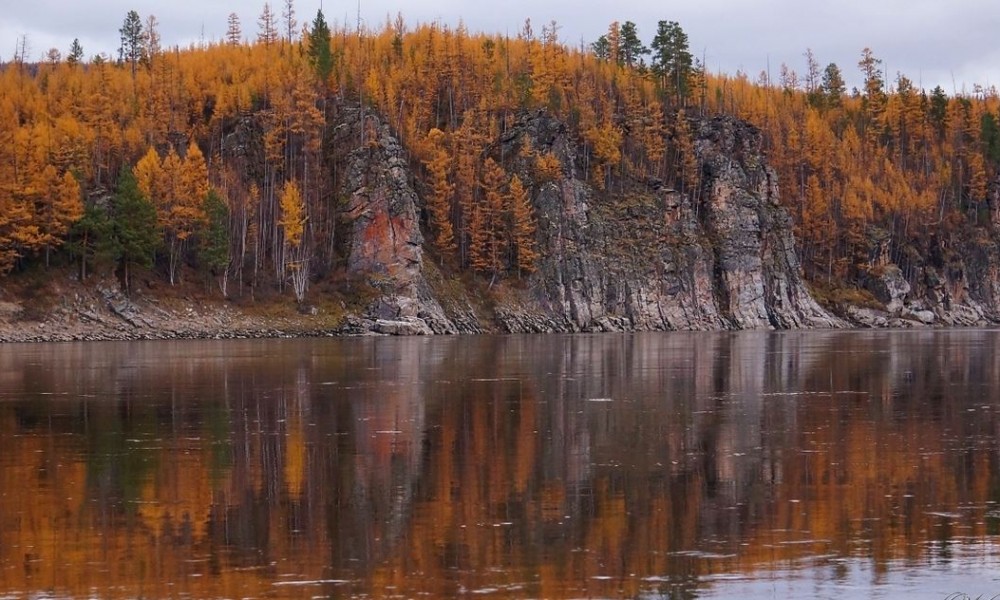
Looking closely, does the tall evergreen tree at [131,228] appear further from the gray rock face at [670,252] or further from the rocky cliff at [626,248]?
the gray rock face at [670,252]

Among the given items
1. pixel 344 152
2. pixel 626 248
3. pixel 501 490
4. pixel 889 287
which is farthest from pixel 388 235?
pixel 501 490

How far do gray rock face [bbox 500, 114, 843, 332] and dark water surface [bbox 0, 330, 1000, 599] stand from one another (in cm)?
9020

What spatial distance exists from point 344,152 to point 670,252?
3987 cm

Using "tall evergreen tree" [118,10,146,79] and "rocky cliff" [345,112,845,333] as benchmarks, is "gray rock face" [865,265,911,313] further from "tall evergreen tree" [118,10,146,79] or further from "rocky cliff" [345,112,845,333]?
"tall evergreen tree" [118,10,146,79]

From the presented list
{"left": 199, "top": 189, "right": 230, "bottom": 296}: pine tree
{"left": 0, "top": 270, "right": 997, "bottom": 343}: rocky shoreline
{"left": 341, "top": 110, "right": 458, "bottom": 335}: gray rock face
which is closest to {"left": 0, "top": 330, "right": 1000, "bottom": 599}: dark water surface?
{"left": 0, "top": 270, "right": 997, "bottom": 343}: rocky shoreline

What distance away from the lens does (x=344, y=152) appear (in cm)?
13788

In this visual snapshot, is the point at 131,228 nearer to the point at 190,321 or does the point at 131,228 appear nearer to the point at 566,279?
the point at 190,321

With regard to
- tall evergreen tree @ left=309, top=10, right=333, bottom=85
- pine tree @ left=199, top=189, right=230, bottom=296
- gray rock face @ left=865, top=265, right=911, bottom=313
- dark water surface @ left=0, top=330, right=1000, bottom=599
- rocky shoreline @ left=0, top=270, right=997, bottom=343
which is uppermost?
tall evergreen tree @ left=309, top=10, right=333, bottom=85

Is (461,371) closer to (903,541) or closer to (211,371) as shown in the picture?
(211,371)

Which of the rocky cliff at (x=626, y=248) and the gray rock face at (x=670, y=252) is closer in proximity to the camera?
the rocky cliff at (x=626, y=248)

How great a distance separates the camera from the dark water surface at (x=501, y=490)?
16562mm

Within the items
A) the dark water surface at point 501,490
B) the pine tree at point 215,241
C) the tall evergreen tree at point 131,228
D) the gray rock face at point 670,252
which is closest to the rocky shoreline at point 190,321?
the gray rock face at point 670,252

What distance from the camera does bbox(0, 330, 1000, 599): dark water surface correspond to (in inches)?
652

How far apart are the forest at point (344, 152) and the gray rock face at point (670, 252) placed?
286 cm
